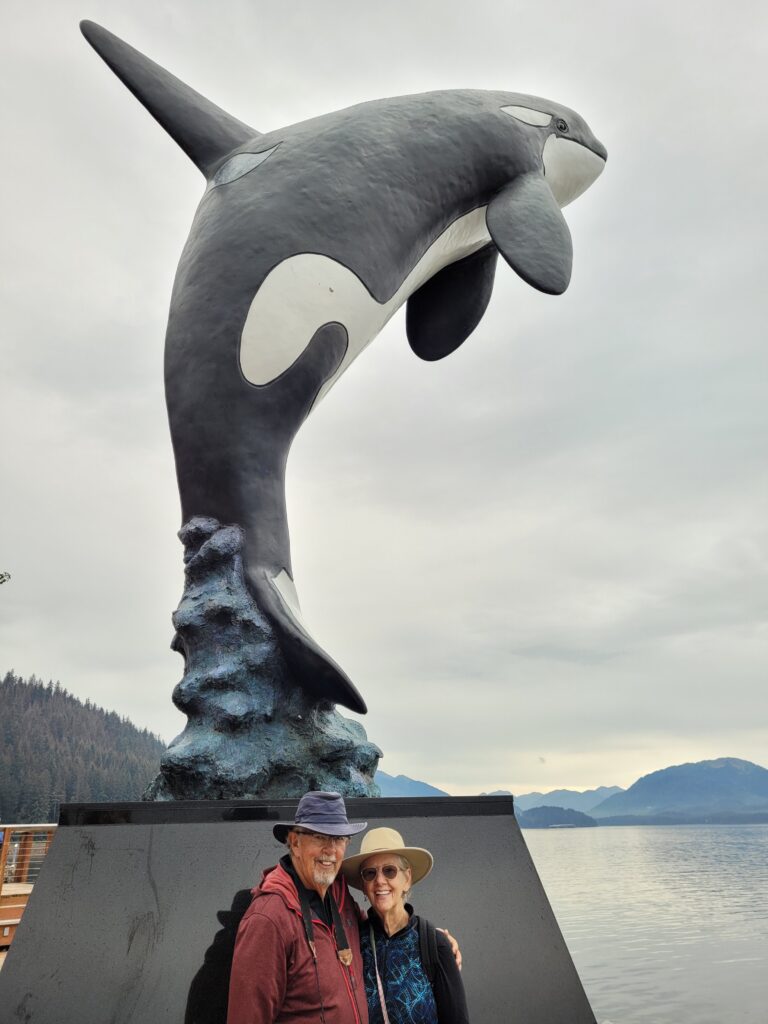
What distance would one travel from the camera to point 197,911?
3.33 meters

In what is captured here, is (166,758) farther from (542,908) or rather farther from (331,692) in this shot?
(542,908)

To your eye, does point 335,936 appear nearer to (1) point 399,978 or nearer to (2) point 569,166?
(1) point 399,978

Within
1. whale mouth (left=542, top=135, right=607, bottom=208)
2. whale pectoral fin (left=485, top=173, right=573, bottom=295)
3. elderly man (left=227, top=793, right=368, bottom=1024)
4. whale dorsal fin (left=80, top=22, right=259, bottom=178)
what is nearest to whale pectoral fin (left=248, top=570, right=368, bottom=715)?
elderly man (left=227, top=793, right=368, bottom=1024)

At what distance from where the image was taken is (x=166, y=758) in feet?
13.3

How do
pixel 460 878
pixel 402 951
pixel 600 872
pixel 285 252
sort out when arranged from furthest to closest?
pixel 600 872 → pixel 285 252 → pixel 460 878 → pixel 402 951

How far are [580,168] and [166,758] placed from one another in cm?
605

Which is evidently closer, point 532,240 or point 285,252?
point 285,252

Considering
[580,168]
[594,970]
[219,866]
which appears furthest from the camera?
[594,970]

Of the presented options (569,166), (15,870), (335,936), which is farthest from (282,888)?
(15,870)

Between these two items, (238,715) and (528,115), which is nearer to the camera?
(238,715)

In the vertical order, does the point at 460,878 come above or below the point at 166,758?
below

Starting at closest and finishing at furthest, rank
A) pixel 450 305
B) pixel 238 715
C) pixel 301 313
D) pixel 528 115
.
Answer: pixel 238 715 < pixel 301 313 < pixel 528 115 < pixel 450 305

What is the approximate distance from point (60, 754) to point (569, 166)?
33952 mm

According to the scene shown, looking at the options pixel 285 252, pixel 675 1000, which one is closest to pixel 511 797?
pixel 285 252
